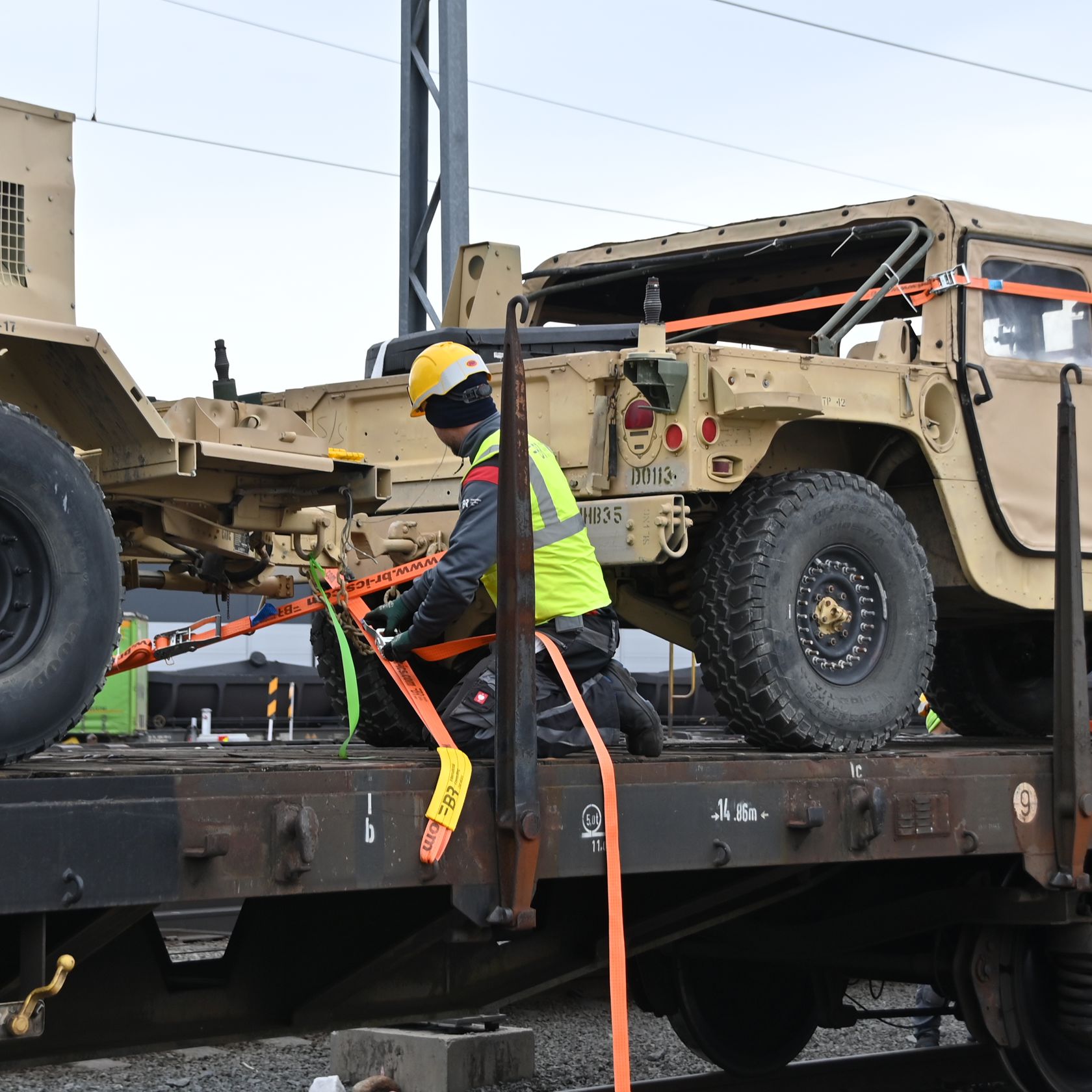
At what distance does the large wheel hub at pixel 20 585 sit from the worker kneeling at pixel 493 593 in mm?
1071

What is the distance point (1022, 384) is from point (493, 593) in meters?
2.34

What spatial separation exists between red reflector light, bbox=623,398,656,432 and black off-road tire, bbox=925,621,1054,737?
Result: 2748mm

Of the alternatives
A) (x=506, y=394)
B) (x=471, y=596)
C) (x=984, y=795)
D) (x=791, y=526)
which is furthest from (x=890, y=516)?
(x=506, y=394)

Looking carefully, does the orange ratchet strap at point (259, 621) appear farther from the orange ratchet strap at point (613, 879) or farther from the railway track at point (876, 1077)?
the railway track at point (876, 1077)

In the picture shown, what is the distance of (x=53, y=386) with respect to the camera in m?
4.27

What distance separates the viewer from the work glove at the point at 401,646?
4691 millimetres

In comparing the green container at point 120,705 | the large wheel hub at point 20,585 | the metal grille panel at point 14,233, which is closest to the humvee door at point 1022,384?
the metal grille panel at point 14,233

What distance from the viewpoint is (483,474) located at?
4609mm

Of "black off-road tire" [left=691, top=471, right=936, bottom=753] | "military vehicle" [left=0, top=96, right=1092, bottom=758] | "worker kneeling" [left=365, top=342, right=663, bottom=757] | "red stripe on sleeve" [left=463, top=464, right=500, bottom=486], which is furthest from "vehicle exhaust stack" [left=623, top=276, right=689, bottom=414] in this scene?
"red stripe on sleeve" [left=463, top=464, right=500, bottom=486]

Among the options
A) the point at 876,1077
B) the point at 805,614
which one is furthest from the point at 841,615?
the point at 876,1077

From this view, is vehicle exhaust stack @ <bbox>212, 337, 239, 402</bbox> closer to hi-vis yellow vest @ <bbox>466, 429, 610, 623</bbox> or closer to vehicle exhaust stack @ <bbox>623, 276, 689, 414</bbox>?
hi-vis yellow vest @ <bbox>466, 429, 610, 623</bbox>

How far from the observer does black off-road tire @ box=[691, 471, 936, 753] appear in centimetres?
536

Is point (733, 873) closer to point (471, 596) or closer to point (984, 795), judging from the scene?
point (984, 795)

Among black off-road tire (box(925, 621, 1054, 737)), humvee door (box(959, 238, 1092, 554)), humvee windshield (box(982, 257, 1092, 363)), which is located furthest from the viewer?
black off-road tire (box(925, 621, 1054, 737))
